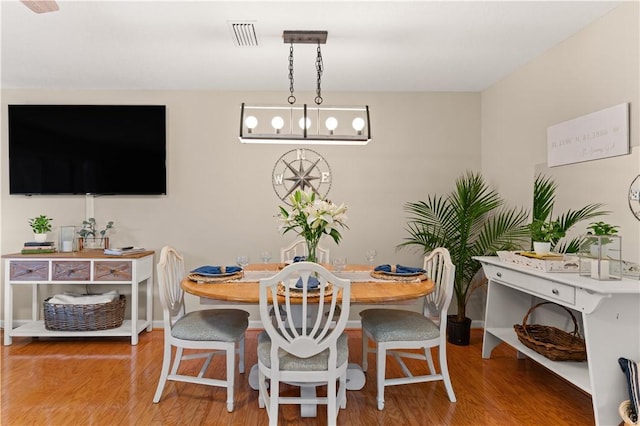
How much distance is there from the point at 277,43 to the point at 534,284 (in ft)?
8.21

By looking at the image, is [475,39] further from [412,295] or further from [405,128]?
[412,295]

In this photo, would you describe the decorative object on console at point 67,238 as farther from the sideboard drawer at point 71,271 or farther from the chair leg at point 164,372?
the chair leg at point 164,372

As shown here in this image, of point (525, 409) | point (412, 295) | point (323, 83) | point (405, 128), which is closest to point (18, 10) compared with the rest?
point (323, 83)

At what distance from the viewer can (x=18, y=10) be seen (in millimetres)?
2484

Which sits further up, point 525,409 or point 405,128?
point 405,128

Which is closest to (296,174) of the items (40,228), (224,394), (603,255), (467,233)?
(467,233)

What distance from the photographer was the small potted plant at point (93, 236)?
4.03 meters

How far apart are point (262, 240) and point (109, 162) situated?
5.80 feet

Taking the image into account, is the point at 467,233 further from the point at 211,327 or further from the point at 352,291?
the point at 211,327

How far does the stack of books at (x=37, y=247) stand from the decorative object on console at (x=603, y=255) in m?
4.49

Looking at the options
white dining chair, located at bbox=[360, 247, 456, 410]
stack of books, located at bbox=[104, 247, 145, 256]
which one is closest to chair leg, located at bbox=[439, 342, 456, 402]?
white dining chair, located at bbox=[360, 247, 456, 410]

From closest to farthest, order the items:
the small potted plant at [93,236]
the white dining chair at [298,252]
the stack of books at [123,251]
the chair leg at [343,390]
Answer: the chair leg at [343,390]
the white dining chair at [298,252]
the stack of books at [123,251]
the small potted plant at [93,236]

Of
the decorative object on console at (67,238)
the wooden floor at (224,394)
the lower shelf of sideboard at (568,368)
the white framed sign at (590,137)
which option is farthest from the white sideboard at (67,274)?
the white framed sign at (590,137)

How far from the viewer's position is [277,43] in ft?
9.72
